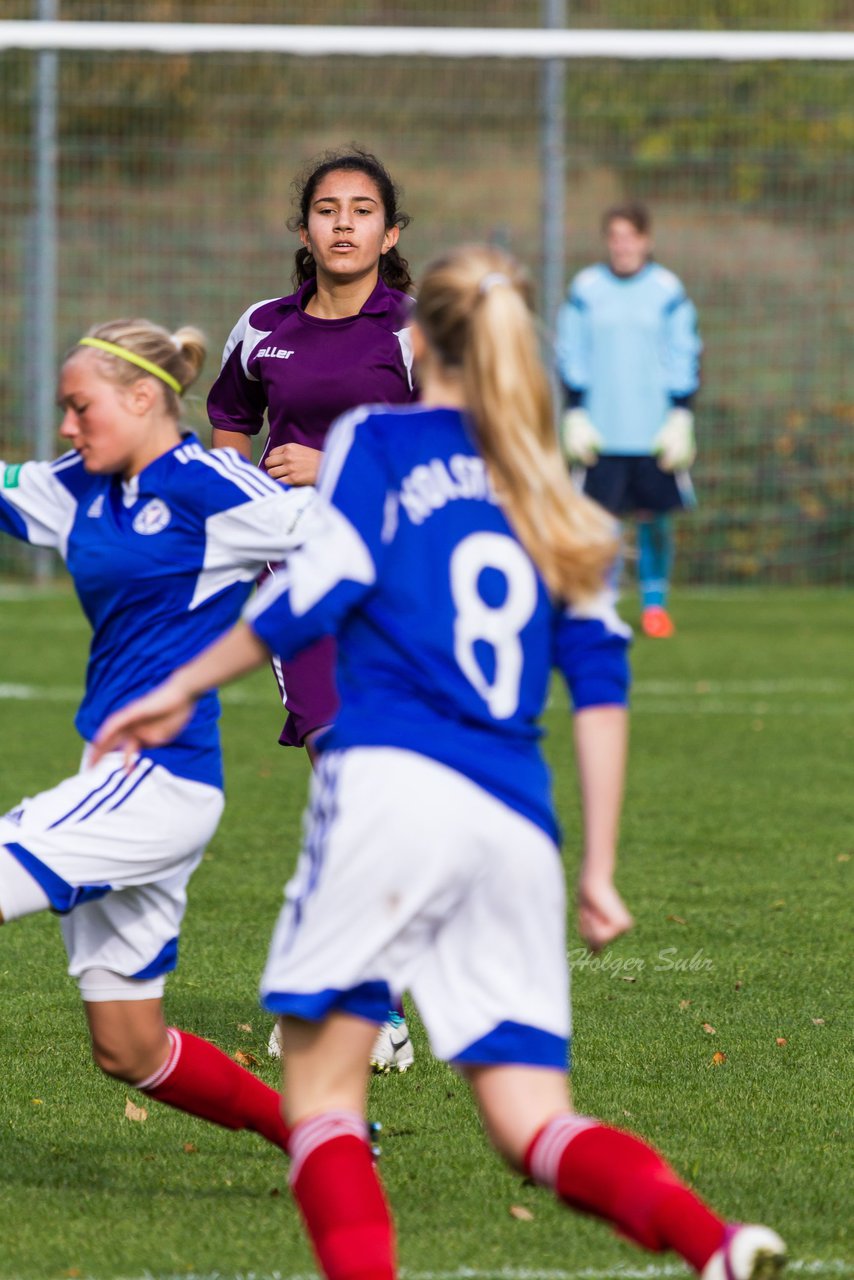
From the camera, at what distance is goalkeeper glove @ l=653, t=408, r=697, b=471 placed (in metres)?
13.1

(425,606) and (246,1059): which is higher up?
(425,606)

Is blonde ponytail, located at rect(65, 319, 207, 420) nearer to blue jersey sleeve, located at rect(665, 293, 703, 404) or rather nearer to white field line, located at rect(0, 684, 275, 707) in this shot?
white field line, located at rect(0, 684, 275, 707)

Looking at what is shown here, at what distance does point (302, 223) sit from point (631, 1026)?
215 centimetres

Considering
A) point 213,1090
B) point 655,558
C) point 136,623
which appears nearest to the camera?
point 136,623

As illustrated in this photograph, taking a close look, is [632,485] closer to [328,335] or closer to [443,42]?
[443,42]

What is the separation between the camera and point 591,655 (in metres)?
2.90

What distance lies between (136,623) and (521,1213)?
1.28 meters

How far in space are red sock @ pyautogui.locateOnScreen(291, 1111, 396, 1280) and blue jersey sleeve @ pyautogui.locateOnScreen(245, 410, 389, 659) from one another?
2.16ft

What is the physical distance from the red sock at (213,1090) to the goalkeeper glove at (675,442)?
9.62 m

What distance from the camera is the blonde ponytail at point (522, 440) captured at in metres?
2.80

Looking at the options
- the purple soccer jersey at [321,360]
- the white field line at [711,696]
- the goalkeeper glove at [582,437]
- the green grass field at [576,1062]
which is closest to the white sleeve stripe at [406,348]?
the purple soccer jersey at [321,360]

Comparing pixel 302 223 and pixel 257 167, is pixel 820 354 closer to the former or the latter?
pixel 257 167

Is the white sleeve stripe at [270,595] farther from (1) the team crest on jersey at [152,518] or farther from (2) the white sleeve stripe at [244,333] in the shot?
(2) the white sleeve stripe at [244,333]

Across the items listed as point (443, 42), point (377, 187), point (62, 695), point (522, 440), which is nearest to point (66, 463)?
point (522, 440)
